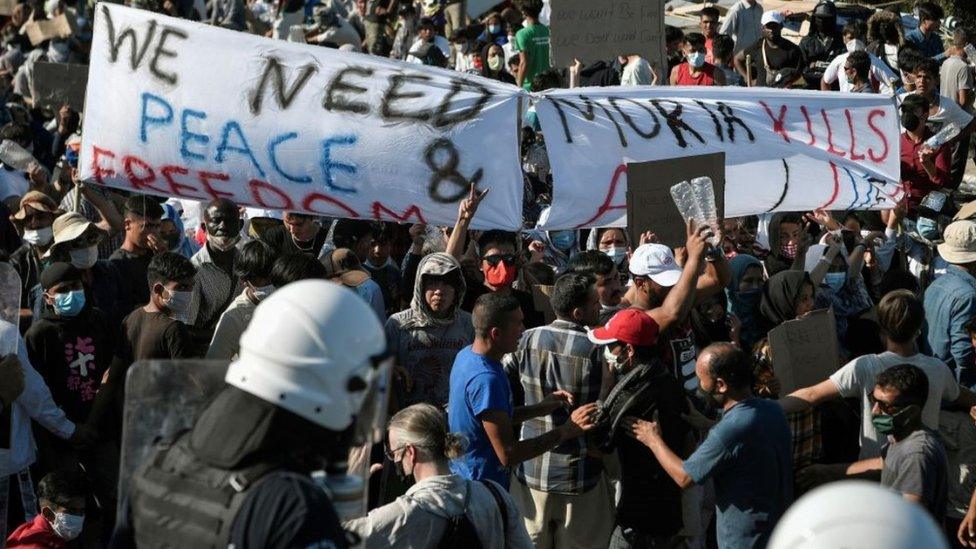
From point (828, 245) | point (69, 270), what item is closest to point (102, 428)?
point (69, 270)

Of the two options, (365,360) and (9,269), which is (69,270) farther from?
(365,360)

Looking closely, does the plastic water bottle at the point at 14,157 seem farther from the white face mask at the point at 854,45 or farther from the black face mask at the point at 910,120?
the white face mask at the point at 854,45

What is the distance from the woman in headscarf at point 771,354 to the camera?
6547 millimetres

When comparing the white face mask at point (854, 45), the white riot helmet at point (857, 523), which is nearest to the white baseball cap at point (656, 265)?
the white riot helmet at point (857, 523)

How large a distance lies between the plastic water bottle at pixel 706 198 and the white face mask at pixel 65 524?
3020 millimetres

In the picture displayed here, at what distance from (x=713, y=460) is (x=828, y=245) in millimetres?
3064

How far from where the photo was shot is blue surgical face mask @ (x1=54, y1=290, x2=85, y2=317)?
262 inches

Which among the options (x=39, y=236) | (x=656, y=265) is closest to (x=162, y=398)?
(x=656, y=265)

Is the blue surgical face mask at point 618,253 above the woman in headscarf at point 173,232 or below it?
below

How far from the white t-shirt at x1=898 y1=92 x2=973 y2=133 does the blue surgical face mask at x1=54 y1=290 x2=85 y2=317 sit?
7.52 m

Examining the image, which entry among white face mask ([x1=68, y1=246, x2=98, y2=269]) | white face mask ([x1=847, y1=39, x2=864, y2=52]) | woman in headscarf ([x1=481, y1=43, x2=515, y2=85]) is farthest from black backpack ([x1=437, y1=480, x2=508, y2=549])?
woman in headscarf ([x1=481, y1=43, x2=515, y2=85])

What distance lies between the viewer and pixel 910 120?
11664mm

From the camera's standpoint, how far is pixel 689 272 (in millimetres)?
6332

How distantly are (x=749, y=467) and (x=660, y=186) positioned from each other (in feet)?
6.98
